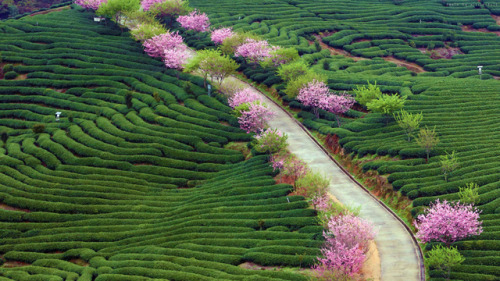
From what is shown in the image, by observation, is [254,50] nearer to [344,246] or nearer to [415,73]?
[415,73]

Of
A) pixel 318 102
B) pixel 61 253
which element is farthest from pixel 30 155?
pixel 318 102

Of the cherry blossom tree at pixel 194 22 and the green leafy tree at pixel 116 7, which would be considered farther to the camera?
the cherry blossom tree at pixel 194 22

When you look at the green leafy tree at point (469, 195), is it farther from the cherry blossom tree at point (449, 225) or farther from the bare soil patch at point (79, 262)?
the bare soil patch at point (79, 262)

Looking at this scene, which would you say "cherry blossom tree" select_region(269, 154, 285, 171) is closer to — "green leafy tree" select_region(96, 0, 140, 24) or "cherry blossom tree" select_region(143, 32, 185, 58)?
"cherry blossom tree" select_region(143, 32, 185, 58)

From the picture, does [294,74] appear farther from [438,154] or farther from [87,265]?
[87,265]

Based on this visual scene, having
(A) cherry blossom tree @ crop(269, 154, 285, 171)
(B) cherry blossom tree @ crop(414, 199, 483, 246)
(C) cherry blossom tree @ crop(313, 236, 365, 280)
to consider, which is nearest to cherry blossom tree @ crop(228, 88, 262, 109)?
(A) cherry blossom tree @ crop(269, 154, 285, 171)

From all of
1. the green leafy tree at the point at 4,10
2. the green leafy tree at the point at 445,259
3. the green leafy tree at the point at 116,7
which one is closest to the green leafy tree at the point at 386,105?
the green leafy tree at the point at 445,259

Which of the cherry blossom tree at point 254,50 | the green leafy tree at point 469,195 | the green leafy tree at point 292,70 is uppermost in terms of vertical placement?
the cherry blossom tree at point 254,50
